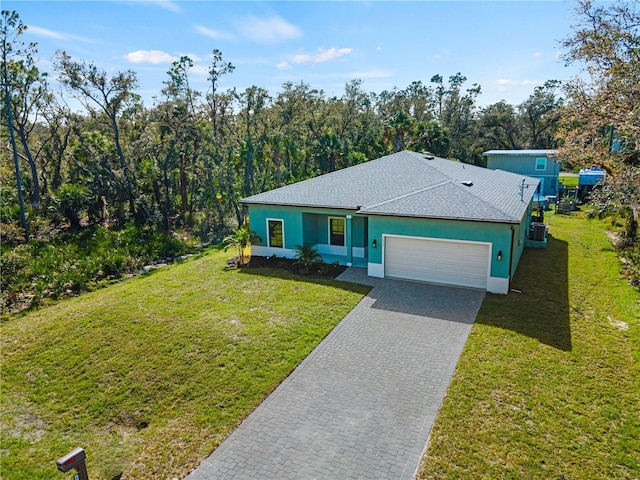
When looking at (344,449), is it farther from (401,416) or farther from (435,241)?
(435,241)

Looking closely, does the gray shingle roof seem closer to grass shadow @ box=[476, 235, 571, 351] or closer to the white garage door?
the white garage door

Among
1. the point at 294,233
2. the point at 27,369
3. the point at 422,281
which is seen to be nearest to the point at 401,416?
the point at 422,281

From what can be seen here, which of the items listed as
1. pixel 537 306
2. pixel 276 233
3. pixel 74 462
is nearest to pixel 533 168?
pixel 537 306

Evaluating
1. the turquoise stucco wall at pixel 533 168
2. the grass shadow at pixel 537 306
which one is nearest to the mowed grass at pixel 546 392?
the grass shadow at pixel 537 306

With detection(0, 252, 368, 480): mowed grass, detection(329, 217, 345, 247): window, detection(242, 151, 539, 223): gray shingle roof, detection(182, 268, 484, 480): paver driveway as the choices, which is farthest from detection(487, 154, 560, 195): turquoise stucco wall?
detection(0, 252, 368, 480): mowed grass

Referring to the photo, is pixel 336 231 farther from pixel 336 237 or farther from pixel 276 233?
pixel 276 233
